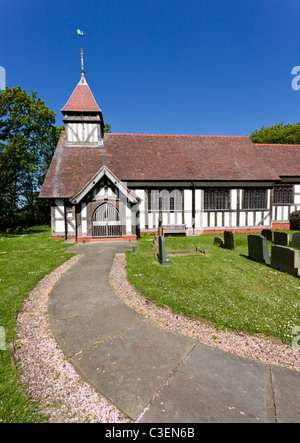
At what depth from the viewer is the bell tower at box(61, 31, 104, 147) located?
61.9 feet

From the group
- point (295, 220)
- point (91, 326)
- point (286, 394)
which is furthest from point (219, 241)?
point (295, 220)

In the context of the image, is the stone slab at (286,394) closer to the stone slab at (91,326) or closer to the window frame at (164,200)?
the stone slab at (91,326)

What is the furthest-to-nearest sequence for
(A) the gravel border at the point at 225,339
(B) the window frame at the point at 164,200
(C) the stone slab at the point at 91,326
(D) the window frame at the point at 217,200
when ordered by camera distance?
(D) the window frame at the point at 217,200 < (B) the window frame at the point at 164,200 < (C) the stone slab at the point at 91,326 < (A) the gravel border at the point at 225,339

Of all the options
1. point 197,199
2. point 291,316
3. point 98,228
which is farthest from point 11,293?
point 197,199

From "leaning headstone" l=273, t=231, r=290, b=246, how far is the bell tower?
17041 mm

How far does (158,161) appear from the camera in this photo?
1833cm

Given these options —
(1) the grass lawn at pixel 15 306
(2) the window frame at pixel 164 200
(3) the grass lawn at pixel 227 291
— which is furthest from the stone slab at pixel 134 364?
(2) the window frame at pixel 164 200

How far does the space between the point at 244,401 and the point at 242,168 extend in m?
19.3

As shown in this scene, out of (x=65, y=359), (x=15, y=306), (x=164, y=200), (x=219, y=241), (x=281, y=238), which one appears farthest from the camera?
(x=164, y=200)

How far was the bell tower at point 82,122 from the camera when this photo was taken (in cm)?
1886

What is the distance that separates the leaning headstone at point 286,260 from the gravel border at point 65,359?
13.4 ft

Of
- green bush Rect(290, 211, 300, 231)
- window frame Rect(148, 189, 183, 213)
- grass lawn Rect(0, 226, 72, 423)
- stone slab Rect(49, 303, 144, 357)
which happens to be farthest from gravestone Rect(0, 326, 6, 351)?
green bush Rect(290, 211, 300, 231)

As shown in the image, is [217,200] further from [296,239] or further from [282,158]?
[282,158]

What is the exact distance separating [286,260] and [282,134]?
38.8 m
